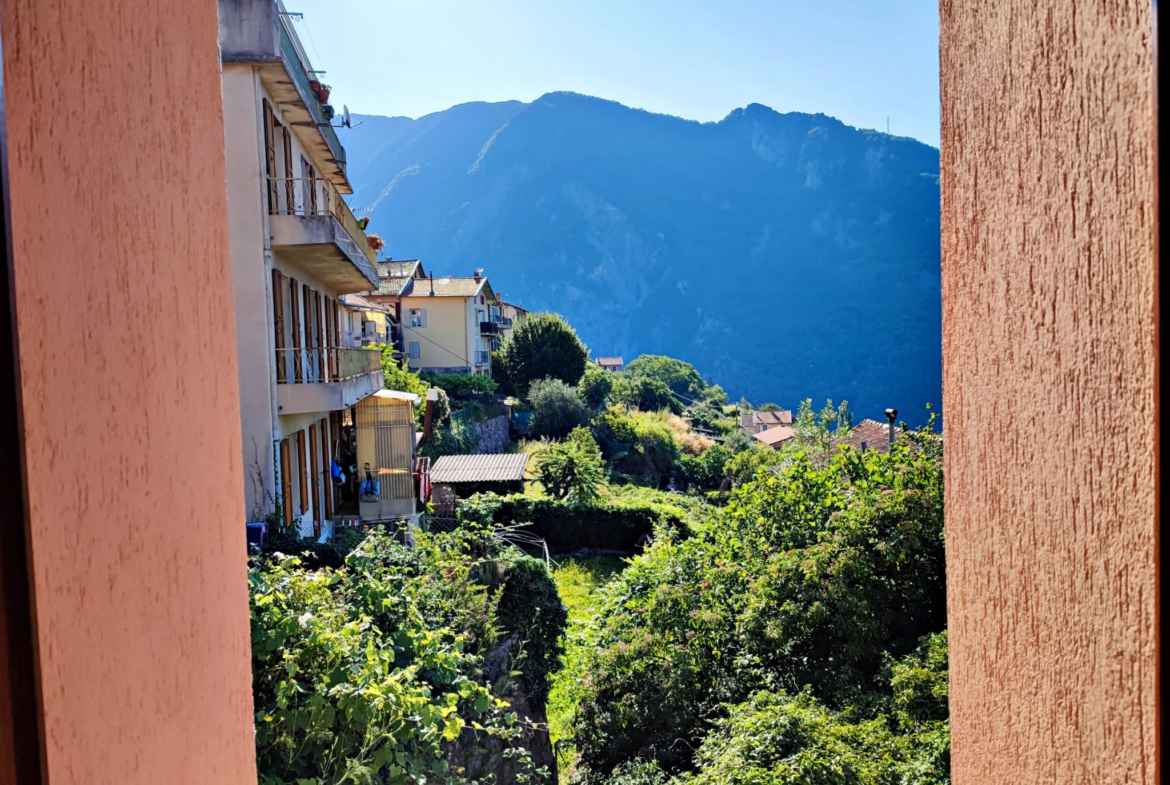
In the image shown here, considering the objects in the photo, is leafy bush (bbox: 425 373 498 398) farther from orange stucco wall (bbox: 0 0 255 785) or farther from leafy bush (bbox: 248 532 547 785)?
orange stucco wall (bbox: 0 0 255 785)

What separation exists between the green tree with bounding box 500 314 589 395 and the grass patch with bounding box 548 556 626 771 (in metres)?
19.3

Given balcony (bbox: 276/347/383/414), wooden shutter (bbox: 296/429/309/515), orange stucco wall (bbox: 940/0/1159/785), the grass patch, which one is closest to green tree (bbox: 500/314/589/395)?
the grass patch

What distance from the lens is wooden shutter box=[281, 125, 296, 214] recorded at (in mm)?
10812

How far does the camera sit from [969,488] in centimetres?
84

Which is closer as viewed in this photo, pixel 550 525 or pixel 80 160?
pixel 80 160

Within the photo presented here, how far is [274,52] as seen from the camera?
9555 mm

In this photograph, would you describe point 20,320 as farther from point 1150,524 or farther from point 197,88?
point 1150,524

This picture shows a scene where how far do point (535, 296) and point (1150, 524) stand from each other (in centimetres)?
14901

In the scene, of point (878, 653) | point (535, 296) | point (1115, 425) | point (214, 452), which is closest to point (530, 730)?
point (878, 653)

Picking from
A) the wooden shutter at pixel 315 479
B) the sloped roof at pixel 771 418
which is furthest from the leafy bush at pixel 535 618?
the sloped roof at pixel 771 418

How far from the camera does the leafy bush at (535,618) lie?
36.0ft

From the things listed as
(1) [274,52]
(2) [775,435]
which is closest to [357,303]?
(1) [274,52]

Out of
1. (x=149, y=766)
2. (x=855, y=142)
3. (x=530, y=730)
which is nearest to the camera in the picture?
(x=149, y=766)

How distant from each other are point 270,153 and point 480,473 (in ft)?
40.2
